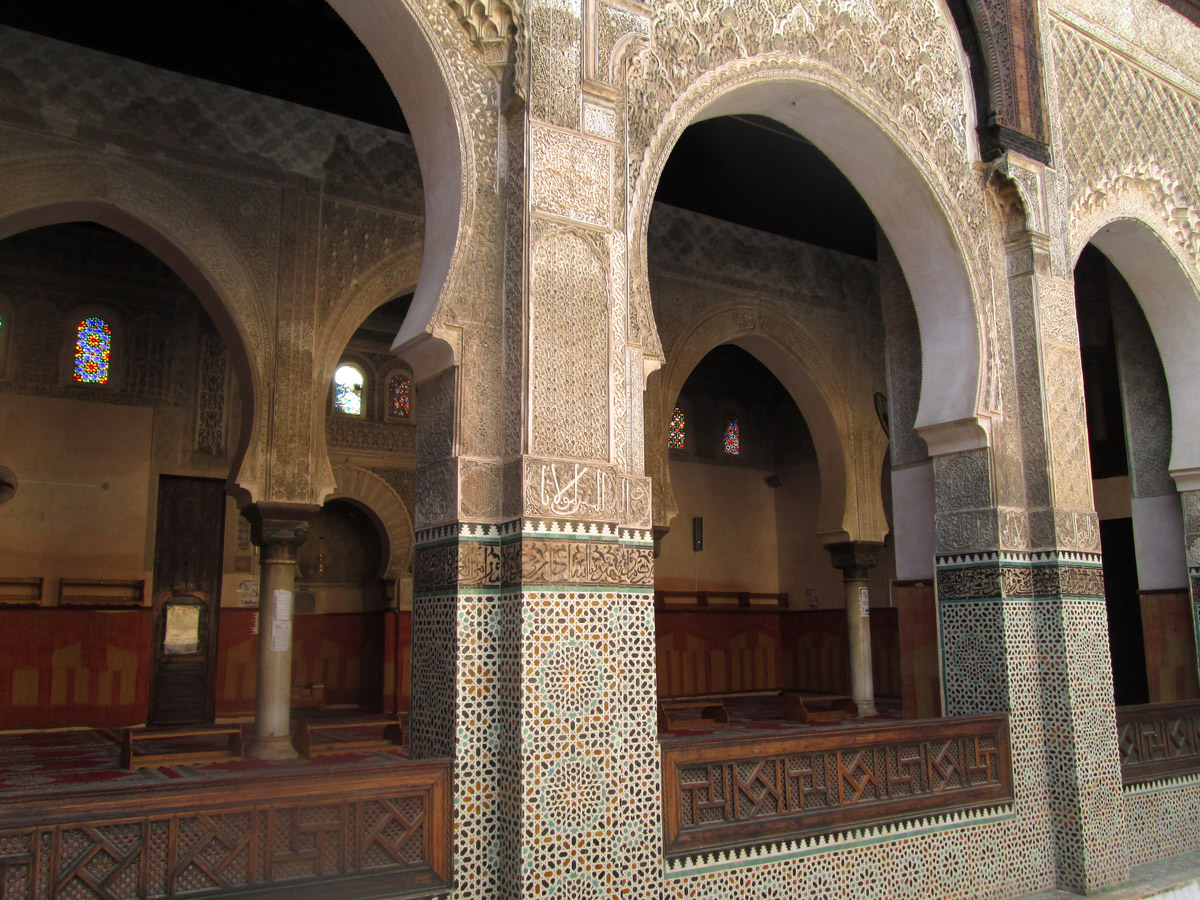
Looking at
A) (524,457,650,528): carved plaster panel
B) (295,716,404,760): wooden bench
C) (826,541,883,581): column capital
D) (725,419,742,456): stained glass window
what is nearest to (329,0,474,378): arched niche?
(524,457,650,528): carved plaster panel

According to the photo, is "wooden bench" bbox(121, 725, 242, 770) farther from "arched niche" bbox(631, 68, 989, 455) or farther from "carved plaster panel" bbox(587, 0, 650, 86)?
"arched niche" bbox(631, 68, 989, 455)

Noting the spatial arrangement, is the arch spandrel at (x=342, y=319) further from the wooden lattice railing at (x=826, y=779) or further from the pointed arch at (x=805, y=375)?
the wooden lattice railing at (x=826, y=779)

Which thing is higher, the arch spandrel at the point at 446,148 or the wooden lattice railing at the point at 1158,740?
the arch spandrel at the point at 446,148

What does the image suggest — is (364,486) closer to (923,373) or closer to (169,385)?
(169,385)

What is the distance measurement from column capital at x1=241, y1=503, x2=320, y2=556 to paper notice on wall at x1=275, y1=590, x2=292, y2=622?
0.29 meters

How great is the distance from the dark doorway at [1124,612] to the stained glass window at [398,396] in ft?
22.1

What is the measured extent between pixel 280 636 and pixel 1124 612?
6.81 m

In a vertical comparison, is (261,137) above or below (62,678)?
above

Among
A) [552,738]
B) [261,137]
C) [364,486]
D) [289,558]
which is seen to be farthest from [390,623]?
[552,738]

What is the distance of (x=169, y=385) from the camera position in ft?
29.7

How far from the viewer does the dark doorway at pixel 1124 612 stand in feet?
27.4

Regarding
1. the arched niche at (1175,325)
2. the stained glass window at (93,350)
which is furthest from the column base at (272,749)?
the arched niche at (1175,325)

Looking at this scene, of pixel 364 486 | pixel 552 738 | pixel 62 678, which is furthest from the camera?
pixel 364 486

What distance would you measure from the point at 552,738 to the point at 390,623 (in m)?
7.12
